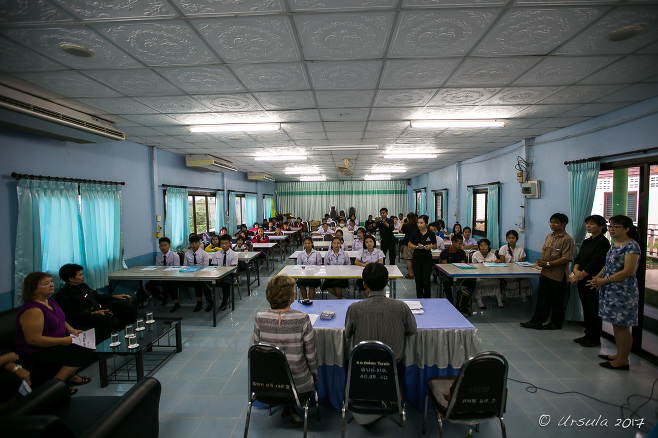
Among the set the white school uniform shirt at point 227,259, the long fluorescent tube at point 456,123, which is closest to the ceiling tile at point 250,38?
the long fluorescent tube at point 456,123

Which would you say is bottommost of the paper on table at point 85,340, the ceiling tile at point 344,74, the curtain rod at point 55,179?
the paper on table at point 85,340

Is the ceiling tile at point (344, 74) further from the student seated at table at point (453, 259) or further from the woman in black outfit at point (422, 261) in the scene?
the student seated at table at point (453, 259)

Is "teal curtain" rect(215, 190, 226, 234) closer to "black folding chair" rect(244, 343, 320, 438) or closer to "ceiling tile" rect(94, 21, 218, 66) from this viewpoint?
"ceiling tile" rect(94, 21, 218, 66)

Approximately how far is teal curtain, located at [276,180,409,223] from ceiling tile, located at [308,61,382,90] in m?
14.6

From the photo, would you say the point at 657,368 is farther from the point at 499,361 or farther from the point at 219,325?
the point at 219,325

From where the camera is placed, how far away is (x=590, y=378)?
318 centimetres

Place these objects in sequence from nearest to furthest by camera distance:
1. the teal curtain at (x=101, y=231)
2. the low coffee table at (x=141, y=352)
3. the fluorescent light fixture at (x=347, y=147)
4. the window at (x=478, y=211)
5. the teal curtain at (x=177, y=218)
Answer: the low coffee table at (x=141, y=352), the teal curtain at (x=101, y=231), the fluorescent light fixture at (x=347, y=147), the teal curtain at (x=177, y=218), the window at (x=478, y=211)

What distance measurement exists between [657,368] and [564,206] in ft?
7.92

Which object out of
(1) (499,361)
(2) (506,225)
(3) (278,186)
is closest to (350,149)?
(2) (506,225)

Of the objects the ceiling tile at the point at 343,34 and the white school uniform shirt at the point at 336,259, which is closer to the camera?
the ceiling tile at the point at 343,34

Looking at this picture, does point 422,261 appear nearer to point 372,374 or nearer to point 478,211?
point 372,374

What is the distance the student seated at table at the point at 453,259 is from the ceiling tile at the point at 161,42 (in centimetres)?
482

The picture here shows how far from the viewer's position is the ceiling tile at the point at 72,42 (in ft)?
6.52

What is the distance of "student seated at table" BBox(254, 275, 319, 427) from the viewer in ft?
7.21
